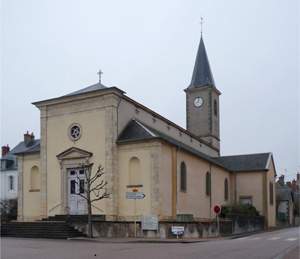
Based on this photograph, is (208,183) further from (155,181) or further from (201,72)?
(201,72)

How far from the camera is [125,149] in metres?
30.0

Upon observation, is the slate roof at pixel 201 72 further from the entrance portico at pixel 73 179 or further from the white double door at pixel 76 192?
the white double door at pixel 76 192

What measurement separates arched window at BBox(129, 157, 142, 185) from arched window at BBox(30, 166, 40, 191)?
835cm

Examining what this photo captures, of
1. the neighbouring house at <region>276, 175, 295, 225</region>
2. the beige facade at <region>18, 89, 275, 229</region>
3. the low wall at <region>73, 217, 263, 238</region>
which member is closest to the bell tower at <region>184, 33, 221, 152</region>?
the beige facade at <region>18, 89, 275, 229</region>

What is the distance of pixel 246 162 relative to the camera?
48781mm

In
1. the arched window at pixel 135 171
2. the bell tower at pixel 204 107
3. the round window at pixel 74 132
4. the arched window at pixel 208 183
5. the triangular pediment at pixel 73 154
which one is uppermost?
the bell tower at pixel 204 107

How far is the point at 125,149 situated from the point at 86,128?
325cm

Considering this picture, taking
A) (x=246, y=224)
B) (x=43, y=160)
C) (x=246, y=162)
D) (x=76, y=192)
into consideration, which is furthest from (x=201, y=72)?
(x=76, y=192)

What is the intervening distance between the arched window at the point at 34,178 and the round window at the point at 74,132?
4.55 metres

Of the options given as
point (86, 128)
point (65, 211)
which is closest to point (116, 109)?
point (86, 128)

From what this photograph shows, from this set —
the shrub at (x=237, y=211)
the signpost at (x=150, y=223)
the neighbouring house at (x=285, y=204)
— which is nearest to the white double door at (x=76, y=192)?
the signpost at (x=150, y=223)

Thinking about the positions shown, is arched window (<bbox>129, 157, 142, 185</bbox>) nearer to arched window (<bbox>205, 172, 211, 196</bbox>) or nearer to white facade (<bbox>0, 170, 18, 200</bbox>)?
arched window (<bbox>205, 172, 211, 196</bbox>)

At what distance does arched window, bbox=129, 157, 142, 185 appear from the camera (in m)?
29.5

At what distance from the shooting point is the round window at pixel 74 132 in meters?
31.8
